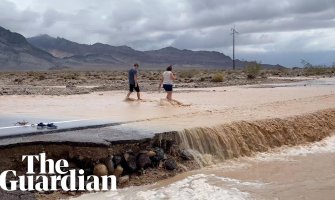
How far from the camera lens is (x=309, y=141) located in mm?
16156

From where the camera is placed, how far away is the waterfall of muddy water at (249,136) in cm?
1276

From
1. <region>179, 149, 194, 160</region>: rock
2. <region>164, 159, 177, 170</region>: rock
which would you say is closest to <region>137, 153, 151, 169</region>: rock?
<region>164, 159, 177, 170</region>: rock

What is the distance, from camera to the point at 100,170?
413 inches

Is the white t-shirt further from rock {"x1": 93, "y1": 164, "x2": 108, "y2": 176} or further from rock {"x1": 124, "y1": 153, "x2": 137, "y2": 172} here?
rock {"x1": 93, "y1": 164, "x2": 108, "y2": 176}

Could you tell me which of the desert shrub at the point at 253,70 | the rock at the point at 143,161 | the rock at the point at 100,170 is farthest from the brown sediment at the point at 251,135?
the desert shrub at the point at 253,70

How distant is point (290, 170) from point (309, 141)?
4.28m

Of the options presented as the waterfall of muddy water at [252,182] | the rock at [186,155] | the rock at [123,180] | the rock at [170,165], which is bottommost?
the waterfall of muddy water at [252,182]

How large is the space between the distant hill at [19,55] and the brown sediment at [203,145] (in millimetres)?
129734

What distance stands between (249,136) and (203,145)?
2.07 meters

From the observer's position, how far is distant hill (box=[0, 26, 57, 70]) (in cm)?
14288

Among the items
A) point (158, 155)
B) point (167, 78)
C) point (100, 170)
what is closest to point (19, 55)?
point (167, 78)

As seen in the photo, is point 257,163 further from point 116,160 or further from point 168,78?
point 168,78

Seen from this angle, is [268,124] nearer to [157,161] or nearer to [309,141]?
[309,141]

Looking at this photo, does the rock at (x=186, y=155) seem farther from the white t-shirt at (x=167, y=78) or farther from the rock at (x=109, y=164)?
the white t-shirt at (x=167, y=78)
